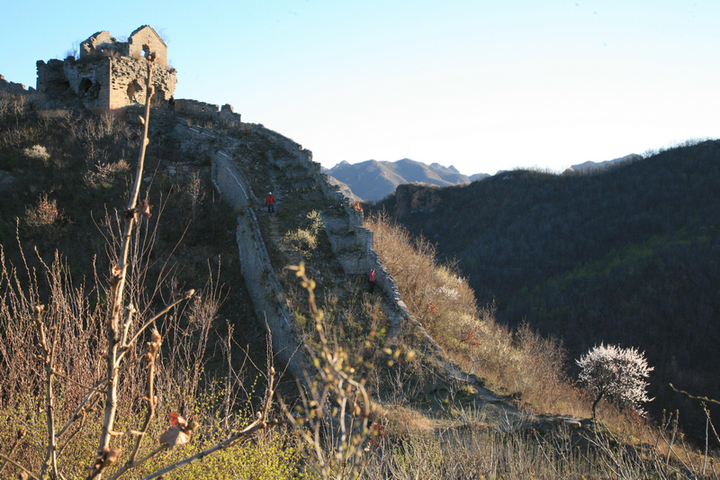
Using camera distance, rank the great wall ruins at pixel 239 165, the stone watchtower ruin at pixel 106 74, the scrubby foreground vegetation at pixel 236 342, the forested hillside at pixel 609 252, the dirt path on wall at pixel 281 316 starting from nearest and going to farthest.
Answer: the scrubby foreground vegetation at pixel 236 342 < the dirt path on wall at pixel 281 316 < the great wall ruins at pixel 239 165 < the stone watchtower ruin at pixel 106 74 < the forested hillside at pixel 609 252

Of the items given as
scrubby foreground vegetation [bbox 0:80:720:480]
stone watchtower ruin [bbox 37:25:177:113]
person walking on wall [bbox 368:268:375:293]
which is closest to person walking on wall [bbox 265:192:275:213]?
scrubby foreground vegetation [bbox 0:80:720:480]

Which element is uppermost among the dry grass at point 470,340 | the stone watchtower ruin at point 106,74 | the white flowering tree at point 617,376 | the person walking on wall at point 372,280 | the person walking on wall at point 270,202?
the stone watchtower ruin at point 106,74

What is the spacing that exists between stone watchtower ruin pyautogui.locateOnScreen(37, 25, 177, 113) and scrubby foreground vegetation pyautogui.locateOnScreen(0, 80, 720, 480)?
1469 mm

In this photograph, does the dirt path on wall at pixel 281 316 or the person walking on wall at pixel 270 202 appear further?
the person walking on wall at pixel 270 202

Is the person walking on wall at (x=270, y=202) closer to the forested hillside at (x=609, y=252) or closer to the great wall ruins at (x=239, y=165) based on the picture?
the great wall ruins at (x=239, y=165)

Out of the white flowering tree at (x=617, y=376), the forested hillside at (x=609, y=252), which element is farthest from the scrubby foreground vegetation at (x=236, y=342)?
the forested hillside at (x=609, y=252)

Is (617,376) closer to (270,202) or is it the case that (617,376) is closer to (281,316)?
(281,316)

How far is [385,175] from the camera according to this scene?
9938 centimetres

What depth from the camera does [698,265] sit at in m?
26.7

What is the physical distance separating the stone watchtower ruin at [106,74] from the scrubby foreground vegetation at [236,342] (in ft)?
4.82

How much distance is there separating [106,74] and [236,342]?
15.1m

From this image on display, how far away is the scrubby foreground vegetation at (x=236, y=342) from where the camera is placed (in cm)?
508

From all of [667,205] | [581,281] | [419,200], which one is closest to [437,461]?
[581,281]

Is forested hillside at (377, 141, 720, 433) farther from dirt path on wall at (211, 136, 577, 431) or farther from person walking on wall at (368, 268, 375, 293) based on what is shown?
person walking on wall at (368, 268, 375, 293)
